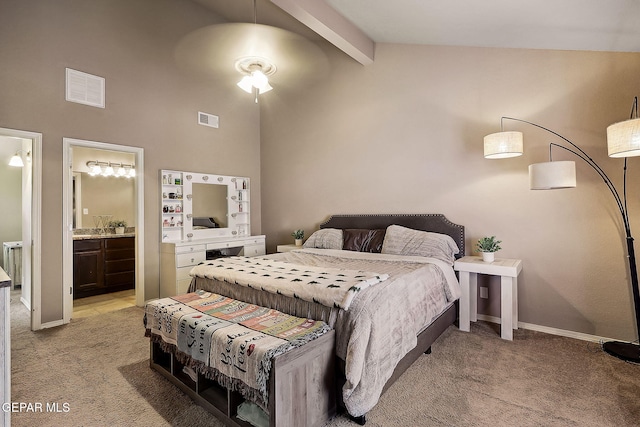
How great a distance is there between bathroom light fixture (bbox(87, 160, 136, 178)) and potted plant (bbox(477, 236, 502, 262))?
5.62 meters

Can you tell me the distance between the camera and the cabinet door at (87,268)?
4.38 meters

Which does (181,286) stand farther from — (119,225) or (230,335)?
(230,335)

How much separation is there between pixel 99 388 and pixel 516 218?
394 cm

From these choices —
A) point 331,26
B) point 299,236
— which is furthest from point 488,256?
point 331,26

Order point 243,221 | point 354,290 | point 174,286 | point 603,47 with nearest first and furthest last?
point 354,290, point 603,47, point 174,286, point 243,221

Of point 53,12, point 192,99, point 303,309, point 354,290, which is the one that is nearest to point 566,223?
point 354,290

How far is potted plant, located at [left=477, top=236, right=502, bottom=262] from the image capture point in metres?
3.10

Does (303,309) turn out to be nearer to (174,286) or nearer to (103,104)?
(174,286)

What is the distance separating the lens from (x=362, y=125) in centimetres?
437

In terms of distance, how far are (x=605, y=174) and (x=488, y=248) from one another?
118 centimetres

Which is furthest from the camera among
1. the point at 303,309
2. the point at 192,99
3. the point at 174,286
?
the point at 192,99

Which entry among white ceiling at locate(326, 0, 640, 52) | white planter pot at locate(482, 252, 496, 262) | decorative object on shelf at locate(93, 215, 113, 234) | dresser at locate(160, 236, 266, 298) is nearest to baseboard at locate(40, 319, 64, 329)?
dresser at locate(160, 236, 266, 298)

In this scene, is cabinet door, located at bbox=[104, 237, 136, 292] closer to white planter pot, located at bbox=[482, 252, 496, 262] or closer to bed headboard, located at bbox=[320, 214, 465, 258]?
bed headboard, located at bbox=[320, 214, 465, 258]

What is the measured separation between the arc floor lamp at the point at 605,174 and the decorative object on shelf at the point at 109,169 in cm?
564
